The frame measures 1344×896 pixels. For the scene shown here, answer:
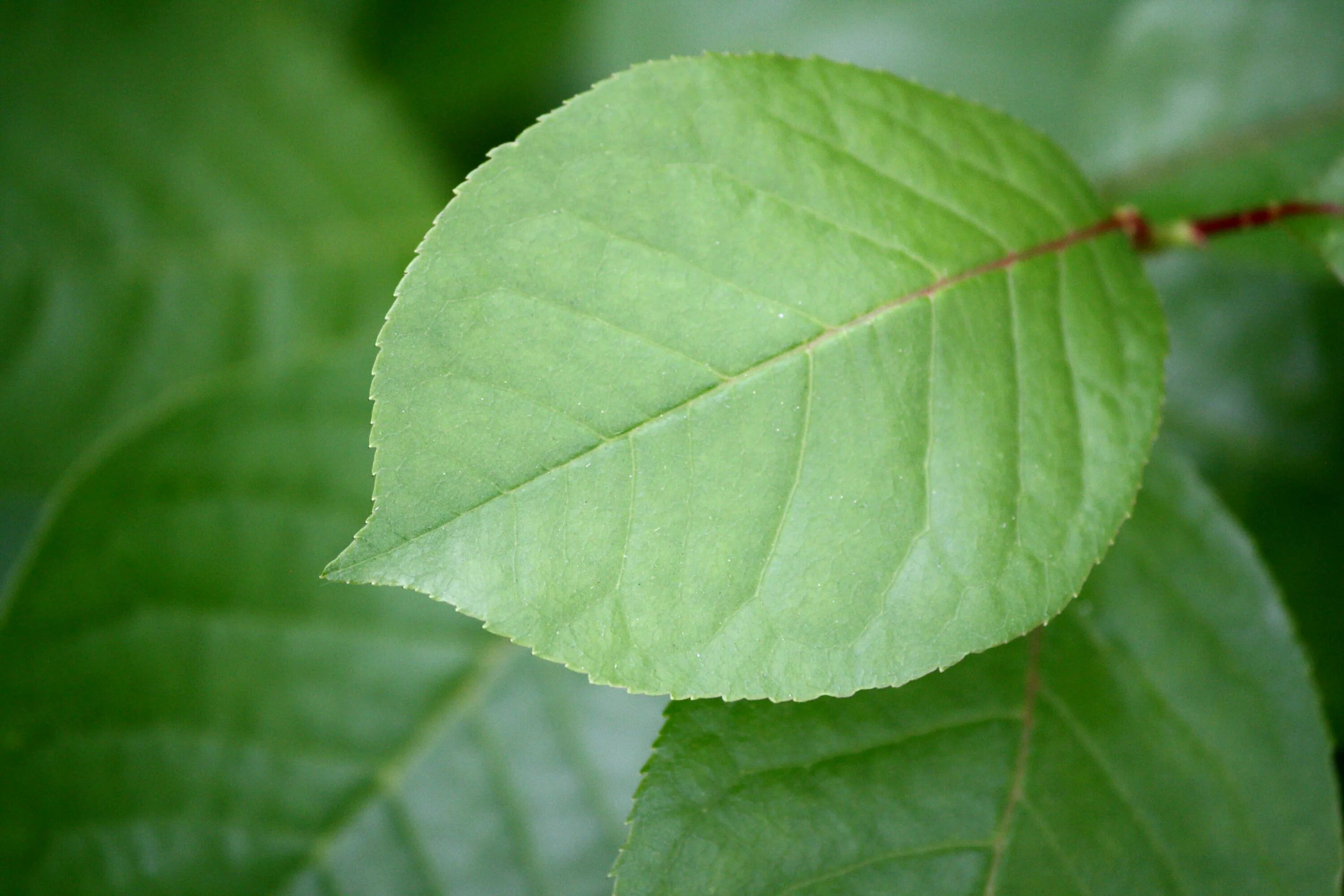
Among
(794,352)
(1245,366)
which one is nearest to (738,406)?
(794,352)

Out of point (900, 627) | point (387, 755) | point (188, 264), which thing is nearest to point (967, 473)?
point (900, 627)

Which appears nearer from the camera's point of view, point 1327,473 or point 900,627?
point 900,627

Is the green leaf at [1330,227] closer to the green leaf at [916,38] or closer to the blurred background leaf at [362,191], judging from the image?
the blurred background leaf at [362,191]

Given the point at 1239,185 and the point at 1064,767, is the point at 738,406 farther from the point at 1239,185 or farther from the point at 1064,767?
the point at 1239,185

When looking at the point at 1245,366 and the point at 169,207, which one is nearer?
the point at 1245,366

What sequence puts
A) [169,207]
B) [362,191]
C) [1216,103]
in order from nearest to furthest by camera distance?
[1216,103] → [169,207] → [362,191]

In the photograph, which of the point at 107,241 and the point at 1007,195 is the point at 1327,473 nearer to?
the point at 1007,195
